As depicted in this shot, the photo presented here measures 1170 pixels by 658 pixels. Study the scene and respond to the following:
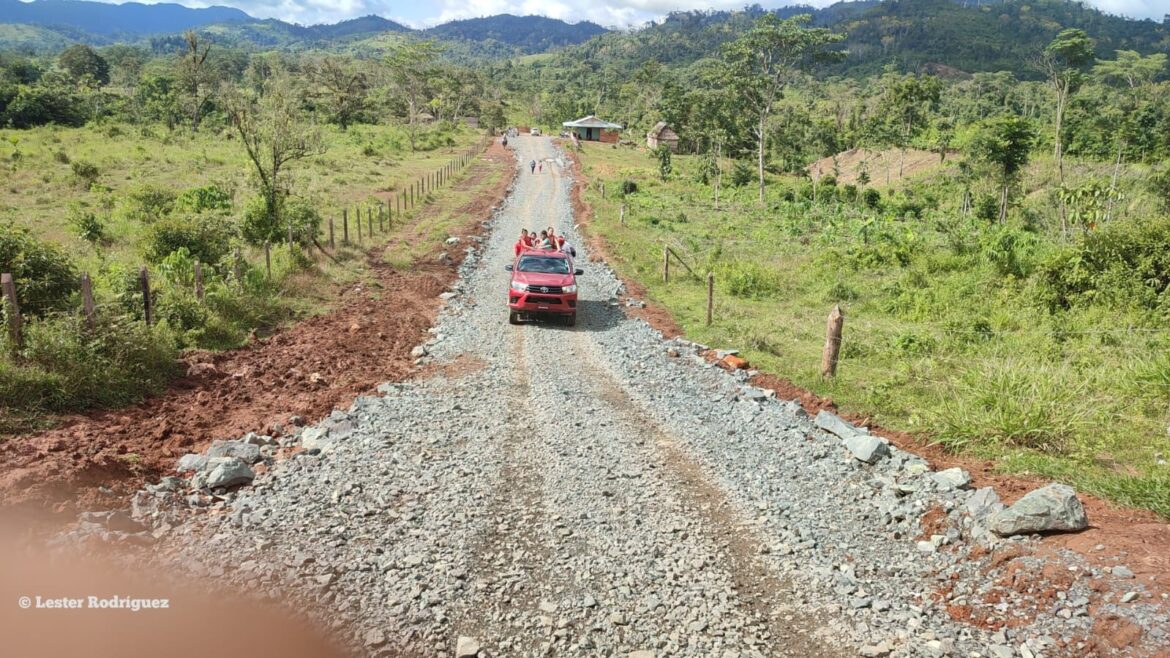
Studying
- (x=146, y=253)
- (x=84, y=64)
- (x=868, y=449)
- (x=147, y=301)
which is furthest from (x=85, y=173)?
(x=84, y=64)

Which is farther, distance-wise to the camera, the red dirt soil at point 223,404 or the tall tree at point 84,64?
the tall tree at point 84,64

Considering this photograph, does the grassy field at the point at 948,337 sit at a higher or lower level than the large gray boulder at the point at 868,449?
higher

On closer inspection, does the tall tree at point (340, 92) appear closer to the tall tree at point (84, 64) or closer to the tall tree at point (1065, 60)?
the tall tree at point (84, 64)

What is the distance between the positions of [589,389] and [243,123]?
51.8 ft

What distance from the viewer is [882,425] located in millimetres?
9930

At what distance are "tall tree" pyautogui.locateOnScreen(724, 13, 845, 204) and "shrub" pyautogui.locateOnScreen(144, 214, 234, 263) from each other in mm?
31645

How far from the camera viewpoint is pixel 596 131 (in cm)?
8600

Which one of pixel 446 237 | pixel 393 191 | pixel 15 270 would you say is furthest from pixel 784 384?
pixel 393 191

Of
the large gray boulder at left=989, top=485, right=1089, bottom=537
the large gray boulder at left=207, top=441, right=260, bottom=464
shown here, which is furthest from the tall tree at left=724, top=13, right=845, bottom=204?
the large gray boulder at left=207, top=441, right=260, bottom=464

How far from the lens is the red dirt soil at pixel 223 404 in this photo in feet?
23.4

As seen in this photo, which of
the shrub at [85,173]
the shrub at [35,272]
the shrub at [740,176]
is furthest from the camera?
the shrub at [740,176]

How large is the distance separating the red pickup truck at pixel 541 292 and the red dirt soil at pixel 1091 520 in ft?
17.2

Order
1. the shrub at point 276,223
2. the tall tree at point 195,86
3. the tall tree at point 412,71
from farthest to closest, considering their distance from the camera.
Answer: the tall tree at point 412,71
the tall tree at point 195,86
the shrub at point 276,223

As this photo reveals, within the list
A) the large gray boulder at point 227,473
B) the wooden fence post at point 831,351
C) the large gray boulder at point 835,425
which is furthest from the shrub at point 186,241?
the large gray boulder at point 835,425
